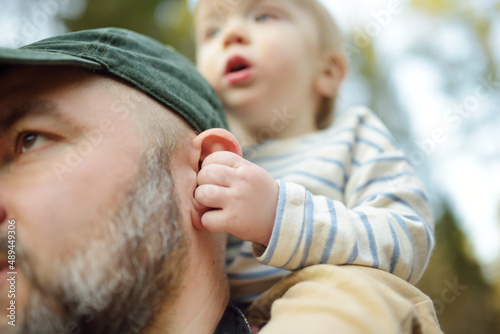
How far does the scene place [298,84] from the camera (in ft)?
6.49

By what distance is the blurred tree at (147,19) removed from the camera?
4.84 meters

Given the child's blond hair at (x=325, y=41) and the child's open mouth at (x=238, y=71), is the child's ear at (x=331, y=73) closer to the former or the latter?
the child's blond hair at (x=325, y=41)

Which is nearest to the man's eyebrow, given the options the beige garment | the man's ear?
the man's ear

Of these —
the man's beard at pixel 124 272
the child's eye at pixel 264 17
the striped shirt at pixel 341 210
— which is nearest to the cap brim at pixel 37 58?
the man's beard at pixel 124 272

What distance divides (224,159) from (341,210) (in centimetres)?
38

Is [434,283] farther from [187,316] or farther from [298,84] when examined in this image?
[187,316]

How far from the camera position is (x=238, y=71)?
1.86 meters

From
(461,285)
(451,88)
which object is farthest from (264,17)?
(461,285)

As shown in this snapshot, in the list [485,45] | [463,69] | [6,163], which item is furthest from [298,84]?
[485,45]

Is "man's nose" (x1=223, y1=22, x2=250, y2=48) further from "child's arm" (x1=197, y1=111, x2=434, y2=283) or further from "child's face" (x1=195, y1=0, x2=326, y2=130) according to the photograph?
"child's arm" (x1=197, y1=111, x2=434, y2=283)

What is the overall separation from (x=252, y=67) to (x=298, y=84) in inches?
10.6

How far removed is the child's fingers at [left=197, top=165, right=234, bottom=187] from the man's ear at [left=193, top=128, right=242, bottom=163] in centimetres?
14

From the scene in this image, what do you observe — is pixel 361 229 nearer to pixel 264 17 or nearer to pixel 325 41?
pixel 264 17

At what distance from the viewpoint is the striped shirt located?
1172 mm
